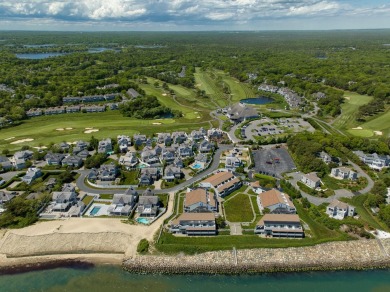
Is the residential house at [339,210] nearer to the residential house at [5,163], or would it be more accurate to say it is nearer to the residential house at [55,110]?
the residential house at [5,163]

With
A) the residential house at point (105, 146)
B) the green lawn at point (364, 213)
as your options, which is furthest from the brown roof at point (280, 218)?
the residential house at point (105, 146)

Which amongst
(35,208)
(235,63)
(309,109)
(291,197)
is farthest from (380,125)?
(235,63)

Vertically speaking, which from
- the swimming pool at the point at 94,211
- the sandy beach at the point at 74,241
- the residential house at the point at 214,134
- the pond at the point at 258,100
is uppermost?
the sandy beach at the point at 74,241

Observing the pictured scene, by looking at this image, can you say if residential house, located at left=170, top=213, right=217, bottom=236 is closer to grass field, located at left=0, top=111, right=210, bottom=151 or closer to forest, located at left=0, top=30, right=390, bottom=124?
grass field, located at left=0, top=111, right=210, bottom=151

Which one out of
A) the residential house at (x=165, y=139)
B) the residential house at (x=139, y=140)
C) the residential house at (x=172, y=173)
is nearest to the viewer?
the residential house at (x=172, y=173)

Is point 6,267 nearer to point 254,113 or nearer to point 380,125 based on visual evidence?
point 254,113

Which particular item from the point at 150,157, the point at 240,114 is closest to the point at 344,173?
the point at 150,157

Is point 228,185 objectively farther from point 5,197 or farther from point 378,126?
point 378,126
